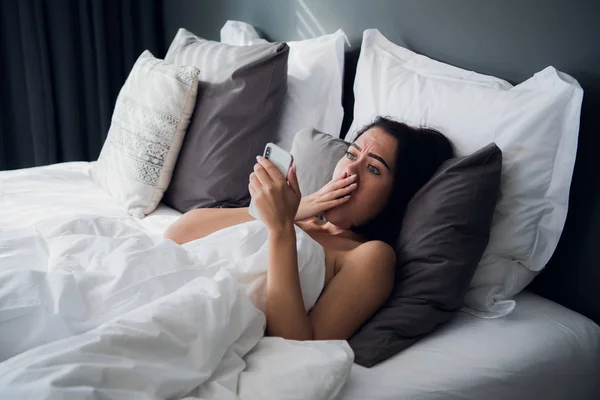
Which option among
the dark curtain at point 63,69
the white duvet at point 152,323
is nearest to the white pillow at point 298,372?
the white duvet at point 152,323

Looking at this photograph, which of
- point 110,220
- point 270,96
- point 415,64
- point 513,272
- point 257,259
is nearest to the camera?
point 257,259

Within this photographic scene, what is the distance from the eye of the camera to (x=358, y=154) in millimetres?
1239

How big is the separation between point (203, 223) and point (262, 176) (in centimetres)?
35

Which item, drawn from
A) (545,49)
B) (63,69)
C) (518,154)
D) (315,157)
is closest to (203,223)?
(315,157)

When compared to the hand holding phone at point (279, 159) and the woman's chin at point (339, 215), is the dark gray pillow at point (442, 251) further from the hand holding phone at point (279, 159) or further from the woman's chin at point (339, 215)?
→ the hand holding phone at point (279, 159)

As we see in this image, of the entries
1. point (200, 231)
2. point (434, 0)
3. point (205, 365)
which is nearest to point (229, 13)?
point (434, 0)

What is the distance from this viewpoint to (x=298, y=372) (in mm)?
882

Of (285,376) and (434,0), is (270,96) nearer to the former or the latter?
(434,0)

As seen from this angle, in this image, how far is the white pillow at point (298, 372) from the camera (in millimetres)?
865

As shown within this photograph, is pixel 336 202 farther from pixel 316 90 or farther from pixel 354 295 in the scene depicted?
pixel 316 90

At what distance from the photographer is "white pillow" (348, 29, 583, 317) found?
1.16 metres

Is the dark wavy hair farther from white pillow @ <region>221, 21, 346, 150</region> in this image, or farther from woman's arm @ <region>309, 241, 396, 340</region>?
white pillow @ <region>221, 21, 346, 150</region>

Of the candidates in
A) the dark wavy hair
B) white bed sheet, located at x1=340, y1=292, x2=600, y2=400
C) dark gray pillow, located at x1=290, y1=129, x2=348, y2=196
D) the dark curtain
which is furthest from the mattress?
the dark curtain

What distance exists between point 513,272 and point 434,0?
706 millimetres
